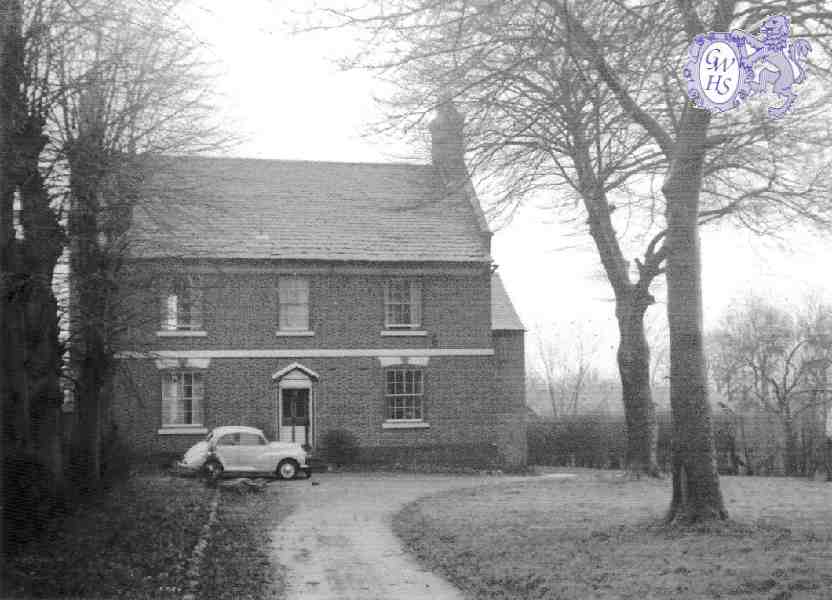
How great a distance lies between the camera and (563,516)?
1588 centimetres

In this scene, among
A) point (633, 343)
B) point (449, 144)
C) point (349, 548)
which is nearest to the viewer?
point (349, 548)

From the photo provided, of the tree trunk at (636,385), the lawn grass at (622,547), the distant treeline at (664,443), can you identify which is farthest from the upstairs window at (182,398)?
the distant treeline at (664,443)

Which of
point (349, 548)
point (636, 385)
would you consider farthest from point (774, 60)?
point (636, 385)

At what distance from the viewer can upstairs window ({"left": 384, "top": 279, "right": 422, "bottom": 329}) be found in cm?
3272

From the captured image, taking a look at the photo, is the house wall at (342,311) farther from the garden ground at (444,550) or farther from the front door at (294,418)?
the garden ground at (444,550)

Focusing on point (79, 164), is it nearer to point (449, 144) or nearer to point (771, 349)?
point (449, 144)

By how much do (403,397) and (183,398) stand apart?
7104 millimetres

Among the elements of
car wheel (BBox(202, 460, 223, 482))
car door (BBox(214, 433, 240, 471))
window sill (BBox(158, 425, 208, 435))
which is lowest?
car wheel (BBox(202, 460, 223, 482))

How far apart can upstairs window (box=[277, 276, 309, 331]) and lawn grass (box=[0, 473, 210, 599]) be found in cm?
1576

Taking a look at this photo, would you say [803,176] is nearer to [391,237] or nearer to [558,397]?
[391,237]

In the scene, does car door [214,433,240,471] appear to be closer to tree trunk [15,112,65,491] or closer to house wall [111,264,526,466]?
house wall [111,264,526,466]

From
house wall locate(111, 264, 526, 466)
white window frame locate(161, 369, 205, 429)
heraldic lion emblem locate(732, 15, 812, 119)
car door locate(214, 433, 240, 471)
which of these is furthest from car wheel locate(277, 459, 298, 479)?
heraldic lion emblem locate(732, 15, 812, 119)

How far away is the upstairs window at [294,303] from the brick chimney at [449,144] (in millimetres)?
16778

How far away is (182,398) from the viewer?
3139cm
